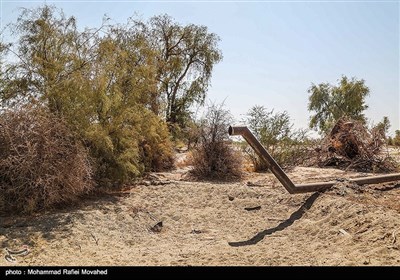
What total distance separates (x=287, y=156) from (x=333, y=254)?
8.35 m

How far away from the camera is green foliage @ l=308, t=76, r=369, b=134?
33.7m

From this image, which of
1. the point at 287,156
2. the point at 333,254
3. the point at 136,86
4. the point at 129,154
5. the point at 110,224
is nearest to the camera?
the point at 333,254

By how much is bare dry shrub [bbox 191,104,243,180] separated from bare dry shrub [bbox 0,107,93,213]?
421 centimetres

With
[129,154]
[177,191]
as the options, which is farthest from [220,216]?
[129,154]

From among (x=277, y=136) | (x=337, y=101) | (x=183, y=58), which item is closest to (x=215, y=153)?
(x=277, y=136)

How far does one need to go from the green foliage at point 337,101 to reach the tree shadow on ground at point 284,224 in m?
26.8

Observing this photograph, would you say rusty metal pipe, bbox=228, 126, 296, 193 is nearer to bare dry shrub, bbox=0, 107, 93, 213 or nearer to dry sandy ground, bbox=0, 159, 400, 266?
dry sandy ground, bbox=0, 159, 400, 266

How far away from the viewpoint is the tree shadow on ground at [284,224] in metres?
5.40

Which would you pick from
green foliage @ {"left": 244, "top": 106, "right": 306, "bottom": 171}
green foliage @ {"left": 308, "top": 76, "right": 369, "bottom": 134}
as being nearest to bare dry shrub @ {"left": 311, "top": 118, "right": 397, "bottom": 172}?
green foliage @ {"left": 244, "top": 106, "right": 306, "bottom": 171}

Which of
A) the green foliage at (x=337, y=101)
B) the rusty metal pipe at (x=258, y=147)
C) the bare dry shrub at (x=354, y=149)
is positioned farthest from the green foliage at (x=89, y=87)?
the green foliage at (x=337, y=101)

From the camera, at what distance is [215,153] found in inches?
423

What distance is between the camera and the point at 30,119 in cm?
662
